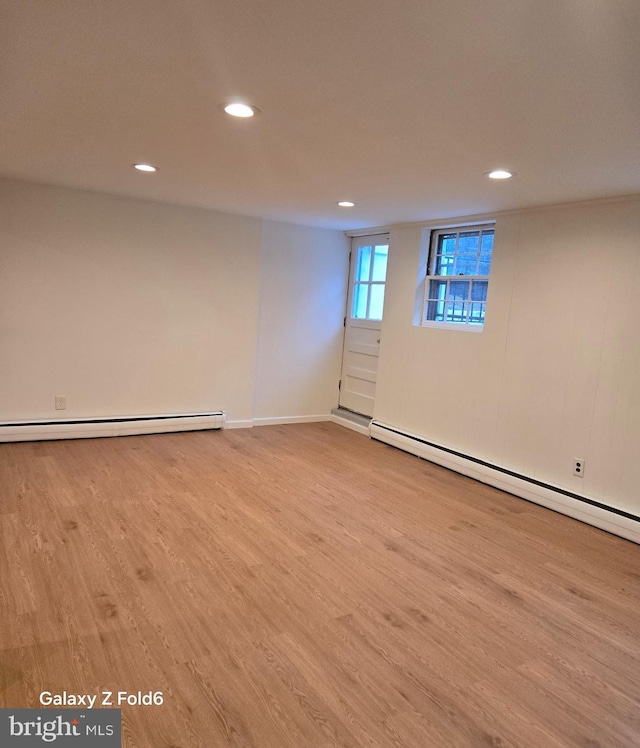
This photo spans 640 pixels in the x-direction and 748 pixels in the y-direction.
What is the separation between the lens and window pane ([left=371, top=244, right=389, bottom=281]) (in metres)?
5.86

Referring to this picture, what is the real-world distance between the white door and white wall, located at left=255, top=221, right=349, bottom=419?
114 mm

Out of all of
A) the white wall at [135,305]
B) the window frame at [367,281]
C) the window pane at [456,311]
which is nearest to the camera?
the white wall at [135,305]

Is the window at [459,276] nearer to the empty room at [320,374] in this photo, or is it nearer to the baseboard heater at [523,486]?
the empty room at [320,374]

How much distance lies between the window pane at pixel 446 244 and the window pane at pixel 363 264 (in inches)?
40.7

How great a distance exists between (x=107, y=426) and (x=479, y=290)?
3614 millimetres

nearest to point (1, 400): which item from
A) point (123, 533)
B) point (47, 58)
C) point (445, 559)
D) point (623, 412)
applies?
point (123, 533)

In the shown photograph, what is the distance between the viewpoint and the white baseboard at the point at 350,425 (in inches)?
228

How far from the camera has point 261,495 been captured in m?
3.82

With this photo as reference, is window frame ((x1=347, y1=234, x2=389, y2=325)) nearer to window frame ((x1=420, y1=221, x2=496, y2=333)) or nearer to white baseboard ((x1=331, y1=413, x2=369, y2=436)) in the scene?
window frame ((x1=420, y1=221, x2=496, y2=333))

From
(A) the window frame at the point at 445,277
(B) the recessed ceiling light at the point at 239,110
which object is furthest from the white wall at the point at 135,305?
(B) the recessed ceiling light at the point at 239,110

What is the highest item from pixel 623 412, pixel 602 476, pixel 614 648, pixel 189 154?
pixel 189 154

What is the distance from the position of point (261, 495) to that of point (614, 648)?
7.51ft

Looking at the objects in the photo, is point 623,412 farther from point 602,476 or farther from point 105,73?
point 105,73

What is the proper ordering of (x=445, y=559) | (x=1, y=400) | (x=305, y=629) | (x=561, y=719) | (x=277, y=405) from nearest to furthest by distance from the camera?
(x=561, y=719), (x=305, y=629), (x=445, y=559), (x=1, y=400), (x=277, y=405)
